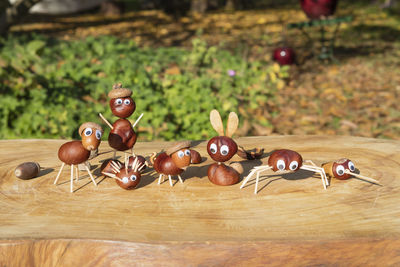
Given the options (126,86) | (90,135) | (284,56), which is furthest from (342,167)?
(284,56)

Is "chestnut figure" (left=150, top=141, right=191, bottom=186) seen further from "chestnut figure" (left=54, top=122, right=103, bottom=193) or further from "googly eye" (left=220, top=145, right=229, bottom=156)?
"chestnut figure" (left=54, top=122, right=103, bottom=193)

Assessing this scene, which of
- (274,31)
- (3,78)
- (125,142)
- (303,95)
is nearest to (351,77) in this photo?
(303,95)

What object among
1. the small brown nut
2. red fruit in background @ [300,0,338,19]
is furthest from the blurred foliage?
the small brown nut

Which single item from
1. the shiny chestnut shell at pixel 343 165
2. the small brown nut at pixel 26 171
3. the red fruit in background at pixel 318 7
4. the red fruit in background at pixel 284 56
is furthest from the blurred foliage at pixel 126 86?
the shiny chestnut shell at pixel 343 165

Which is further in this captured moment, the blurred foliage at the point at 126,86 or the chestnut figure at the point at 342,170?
the blurred foliage at the point at 126,86

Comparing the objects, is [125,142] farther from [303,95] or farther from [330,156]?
[303,95]

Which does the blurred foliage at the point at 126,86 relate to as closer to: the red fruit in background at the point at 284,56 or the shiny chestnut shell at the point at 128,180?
the red fruit in background at the point at 284,56
